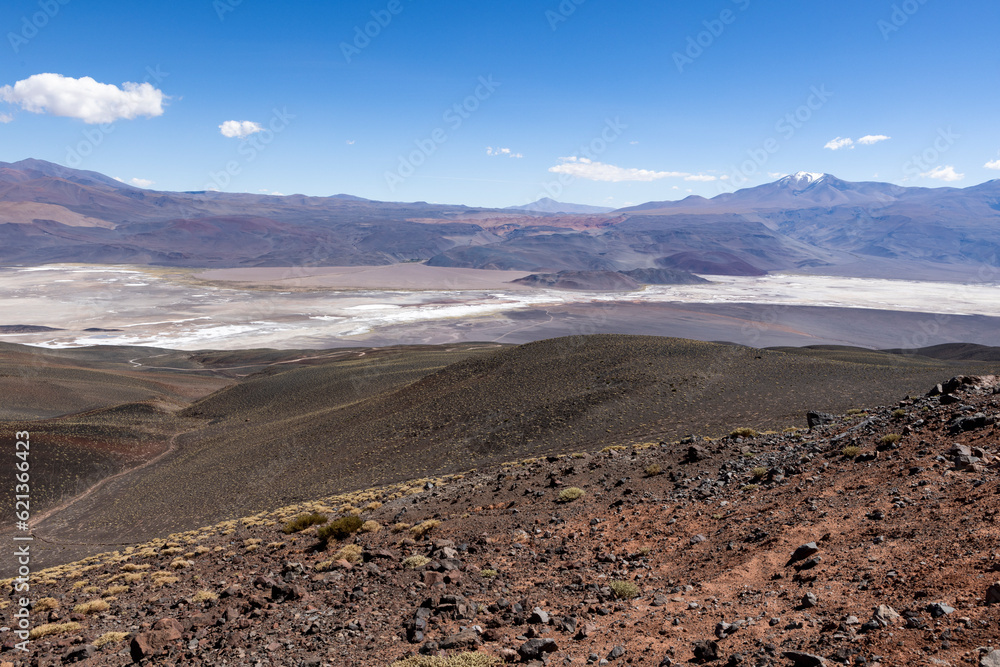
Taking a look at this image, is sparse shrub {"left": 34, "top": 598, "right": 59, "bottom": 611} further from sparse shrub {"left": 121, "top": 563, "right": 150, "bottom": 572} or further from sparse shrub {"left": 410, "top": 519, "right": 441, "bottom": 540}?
sparse shrub {"left": 410, "top": 519, "right": 441, "bottom": 540}

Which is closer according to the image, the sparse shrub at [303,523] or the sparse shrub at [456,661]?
the sparse shrub at [456,661]

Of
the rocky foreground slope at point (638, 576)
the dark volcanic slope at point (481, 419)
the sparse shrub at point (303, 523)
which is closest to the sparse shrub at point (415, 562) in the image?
the rocky foreground slope at point (638, 576)

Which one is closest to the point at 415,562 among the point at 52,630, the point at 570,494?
the point at 570,494

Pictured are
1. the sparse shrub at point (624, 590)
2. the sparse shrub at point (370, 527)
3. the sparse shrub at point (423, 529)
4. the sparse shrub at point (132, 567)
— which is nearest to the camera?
the sparse shrub at point (624, 590)

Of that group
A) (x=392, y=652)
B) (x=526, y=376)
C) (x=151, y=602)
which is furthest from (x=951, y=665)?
(x=526, y=376)

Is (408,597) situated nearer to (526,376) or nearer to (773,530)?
(773,530)

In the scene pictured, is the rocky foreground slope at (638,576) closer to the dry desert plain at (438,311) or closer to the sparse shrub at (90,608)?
the sparse shrub at (90,608)

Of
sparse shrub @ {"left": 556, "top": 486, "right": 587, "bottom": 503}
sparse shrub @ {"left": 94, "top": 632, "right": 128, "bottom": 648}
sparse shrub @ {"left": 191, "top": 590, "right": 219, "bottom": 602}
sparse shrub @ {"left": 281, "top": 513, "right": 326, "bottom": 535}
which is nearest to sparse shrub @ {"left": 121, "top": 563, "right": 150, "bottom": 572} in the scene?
sparse shrub @ {"left": 281, "top": 513, "right": 326, "bottom": 535}
